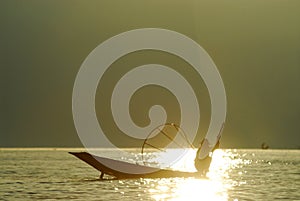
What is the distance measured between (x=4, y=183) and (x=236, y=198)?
27.6 meters

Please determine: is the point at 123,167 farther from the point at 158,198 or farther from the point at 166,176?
the point at 158,198

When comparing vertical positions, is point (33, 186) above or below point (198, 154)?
below

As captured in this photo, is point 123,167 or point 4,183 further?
point 123,167

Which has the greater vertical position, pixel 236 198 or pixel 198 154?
pixel 198 154

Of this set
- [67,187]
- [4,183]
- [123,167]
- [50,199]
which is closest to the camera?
[50,199]

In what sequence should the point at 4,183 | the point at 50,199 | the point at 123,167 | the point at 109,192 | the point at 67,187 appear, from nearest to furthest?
the point at 50,199 < the point at 109,192 < the point at 67,187 < the point at 4,183 < the point at 123,167

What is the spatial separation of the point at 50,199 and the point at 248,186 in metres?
27.9

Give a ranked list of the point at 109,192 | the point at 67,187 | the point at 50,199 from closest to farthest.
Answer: the point at 50,199 → the point at 109,192 → the point at 67,187

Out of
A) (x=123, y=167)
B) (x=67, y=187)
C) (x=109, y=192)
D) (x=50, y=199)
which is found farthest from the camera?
(x=123, y=167)

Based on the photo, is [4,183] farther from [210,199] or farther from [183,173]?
[210,199]

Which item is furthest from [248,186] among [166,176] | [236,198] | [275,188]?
[236,198]

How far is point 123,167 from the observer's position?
8394 centimetres

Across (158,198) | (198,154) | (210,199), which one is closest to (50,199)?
(158,198)

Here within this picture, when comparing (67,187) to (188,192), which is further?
(67,187)
